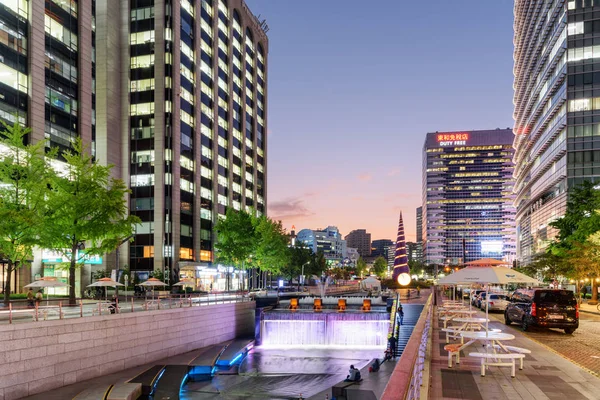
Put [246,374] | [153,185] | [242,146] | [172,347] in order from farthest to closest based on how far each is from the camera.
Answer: [242,146]
[153,185]
[172,347]
[246,374]

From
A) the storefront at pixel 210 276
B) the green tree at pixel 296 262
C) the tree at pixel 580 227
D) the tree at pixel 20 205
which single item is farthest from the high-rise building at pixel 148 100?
the tree at pixel 580 227

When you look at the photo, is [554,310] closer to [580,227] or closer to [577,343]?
[577,343]

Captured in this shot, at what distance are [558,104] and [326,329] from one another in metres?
76.4

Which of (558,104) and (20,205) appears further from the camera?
(558,104)

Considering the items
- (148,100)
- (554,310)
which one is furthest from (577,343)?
(148,100)

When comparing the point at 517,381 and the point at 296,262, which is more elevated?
the point at 517,381

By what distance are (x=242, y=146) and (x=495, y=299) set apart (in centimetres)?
7592

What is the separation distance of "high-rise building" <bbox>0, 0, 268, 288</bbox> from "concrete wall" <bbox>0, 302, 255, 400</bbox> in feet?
98.3

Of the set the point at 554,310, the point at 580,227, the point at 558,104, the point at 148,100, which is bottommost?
the point at 554,310

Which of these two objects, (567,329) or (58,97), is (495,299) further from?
(58,97)

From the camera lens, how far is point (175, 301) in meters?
37.1

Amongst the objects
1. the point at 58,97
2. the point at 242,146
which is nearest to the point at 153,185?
the point at 58,97

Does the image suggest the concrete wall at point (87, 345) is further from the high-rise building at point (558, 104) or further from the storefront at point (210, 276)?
the high-rise building at point (558, 104)

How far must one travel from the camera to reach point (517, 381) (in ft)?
41.5
